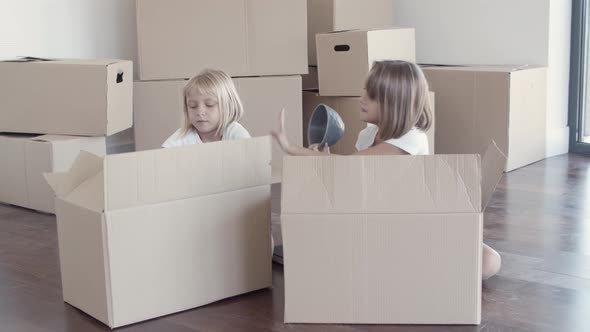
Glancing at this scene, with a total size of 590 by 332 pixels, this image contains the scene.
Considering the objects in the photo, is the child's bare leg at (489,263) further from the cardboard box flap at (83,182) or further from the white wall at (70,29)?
the white wall at (70,29)

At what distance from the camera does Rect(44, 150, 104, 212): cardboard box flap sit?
5.98ft

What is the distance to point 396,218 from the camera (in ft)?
5.89

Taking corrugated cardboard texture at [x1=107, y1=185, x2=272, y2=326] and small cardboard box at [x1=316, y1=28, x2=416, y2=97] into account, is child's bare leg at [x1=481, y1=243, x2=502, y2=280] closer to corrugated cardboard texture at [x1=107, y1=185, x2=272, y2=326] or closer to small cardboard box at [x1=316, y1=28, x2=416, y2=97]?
corrugated cardboard texture at [x1=107, y1=185, x2=272, y2=326]

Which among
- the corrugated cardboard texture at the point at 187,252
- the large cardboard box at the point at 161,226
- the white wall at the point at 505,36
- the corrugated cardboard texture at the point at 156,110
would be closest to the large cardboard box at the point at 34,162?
the corrugated cardboard texture at the point at 156,110

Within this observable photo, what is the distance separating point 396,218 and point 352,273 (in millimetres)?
160

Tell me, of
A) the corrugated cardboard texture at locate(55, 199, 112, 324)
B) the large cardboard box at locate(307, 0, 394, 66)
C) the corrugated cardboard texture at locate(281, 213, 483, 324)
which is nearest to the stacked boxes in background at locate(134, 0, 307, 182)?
the large cardboard box at locate(307, 0, 394, 66)

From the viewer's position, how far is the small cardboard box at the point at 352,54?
3.45m

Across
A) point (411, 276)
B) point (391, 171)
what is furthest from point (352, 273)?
point (391, 171)

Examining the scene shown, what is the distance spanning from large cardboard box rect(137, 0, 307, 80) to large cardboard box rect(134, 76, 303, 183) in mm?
45

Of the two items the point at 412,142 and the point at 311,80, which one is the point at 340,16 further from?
the point at 412,142

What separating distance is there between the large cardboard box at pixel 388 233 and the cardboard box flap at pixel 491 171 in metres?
0.13

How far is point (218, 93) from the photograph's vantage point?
239 centimetres

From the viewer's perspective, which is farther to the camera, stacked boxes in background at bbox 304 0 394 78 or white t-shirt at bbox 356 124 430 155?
stacked boxes in background at bbox 304 0 394 78

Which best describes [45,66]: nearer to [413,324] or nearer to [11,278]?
[11,278]
